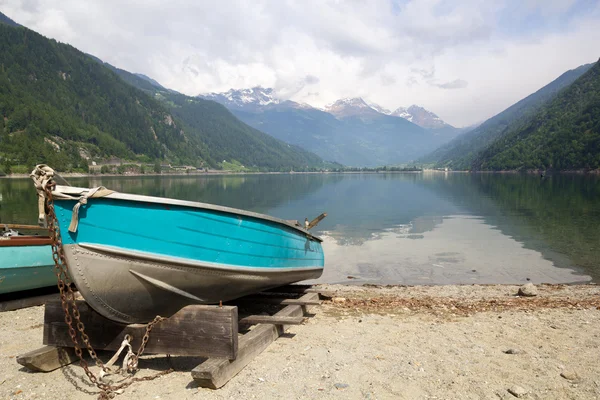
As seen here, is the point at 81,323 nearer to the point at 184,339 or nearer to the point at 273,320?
the point at 184,339

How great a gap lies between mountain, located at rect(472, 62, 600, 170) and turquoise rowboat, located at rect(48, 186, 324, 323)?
141384 millimetres

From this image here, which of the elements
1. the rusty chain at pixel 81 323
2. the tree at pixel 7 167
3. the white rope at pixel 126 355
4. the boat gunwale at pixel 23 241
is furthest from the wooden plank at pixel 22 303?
the tree at pixel 7 167

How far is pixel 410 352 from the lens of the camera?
21.1ft

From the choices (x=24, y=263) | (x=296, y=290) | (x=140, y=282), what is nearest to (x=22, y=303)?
(x=24, y=263)

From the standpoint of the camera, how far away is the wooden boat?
8.60 metres

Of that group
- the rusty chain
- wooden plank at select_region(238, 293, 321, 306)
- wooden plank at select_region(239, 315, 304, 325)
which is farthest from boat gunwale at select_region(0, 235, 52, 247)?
wooden plank at select_region(239, 315, 304, 325)

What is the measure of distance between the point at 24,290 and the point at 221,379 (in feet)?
21.7

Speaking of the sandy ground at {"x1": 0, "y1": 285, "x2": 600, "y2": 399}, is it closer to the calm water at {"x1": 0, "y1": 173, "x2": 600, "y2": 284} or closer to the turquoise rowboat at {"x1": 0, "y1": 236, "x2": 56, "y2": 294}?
the turquoise rowboat at {"x1": 0, "y1": 236, "x2": 56, "y2": 294}

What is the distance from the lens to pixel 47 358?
5816 millimetres

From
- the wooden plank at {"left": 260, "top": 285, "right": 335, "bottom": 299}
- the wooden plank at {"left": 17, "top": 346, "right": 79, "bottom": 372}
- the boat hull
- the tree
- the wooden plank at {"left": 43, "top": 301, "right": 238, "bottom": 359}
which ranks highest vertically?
the tree

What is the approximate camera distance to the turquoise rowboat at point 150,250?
5.19 meters

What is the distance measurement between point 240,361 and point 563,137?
16918cm

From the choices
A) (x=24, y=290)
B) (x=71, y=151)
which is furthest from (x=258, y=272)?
(x=71, y=151)

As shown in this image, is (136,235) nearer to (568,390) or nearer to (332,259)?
(568,390)
